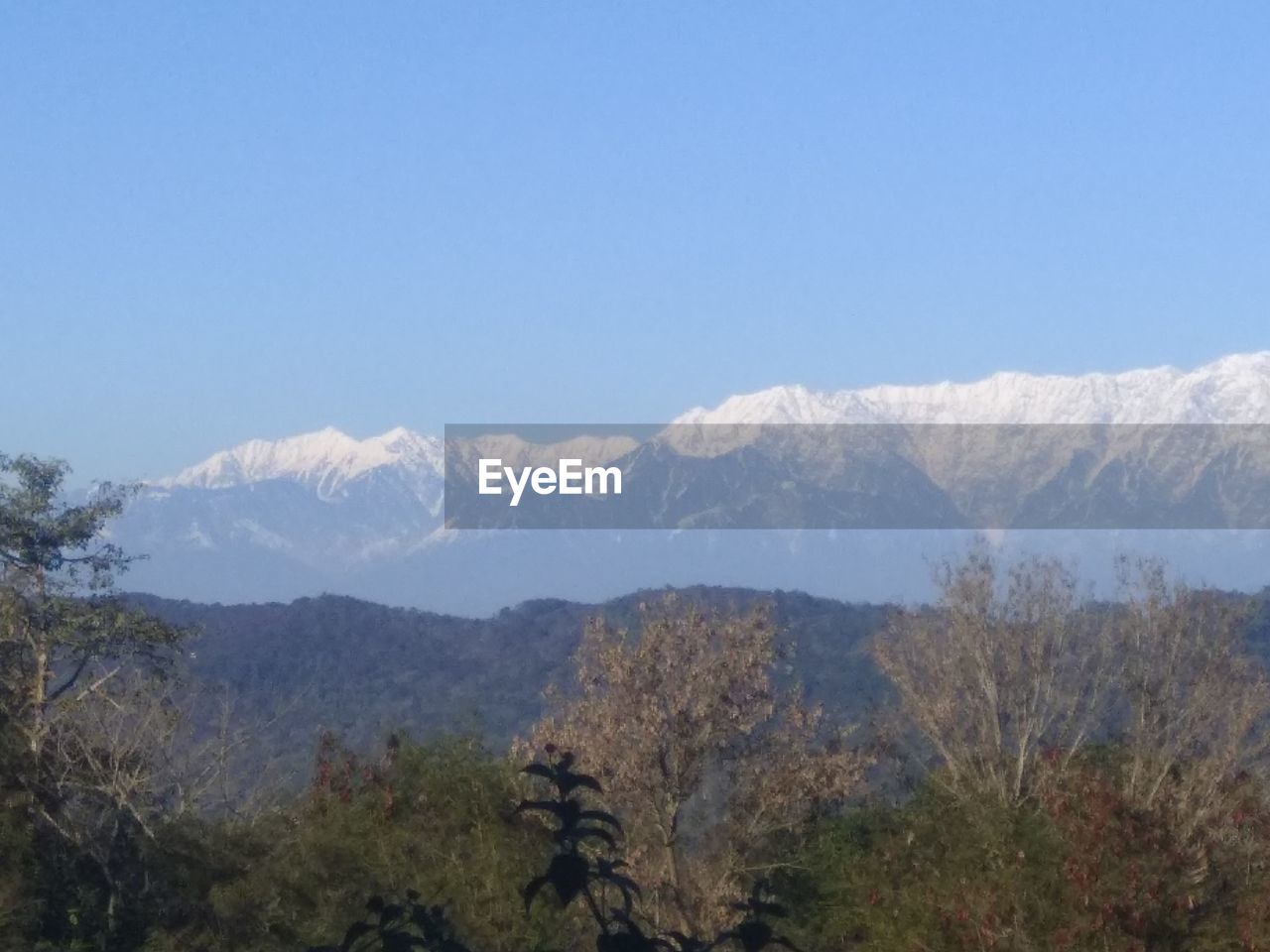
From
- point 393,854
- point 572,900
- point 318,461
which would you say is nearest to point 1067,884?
point 393,854

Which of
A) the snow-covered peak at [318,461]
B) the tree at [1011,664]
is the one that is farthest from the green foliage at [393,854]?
the snow-covered peak at [318,461]

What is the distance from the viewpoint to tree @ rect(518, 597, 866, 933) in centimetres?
1798

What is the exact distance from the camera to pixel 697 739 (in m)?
18.2

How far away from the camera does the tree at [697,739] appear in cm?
1798

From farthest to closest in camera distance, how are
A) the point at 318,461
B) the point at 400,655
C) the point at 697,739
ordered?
the point at 318,461
the point at 400,655
the point at 697,739

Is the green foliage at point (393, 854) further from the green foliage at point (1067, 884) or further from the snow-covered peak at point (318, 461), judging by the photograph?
the snow-covered peak at point (318, 461)

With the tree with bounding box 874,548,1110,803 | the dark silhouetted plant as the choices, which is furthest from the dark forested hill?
the dark silhouetted plant

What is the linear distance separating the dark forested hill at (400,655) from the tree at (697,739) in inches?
248
